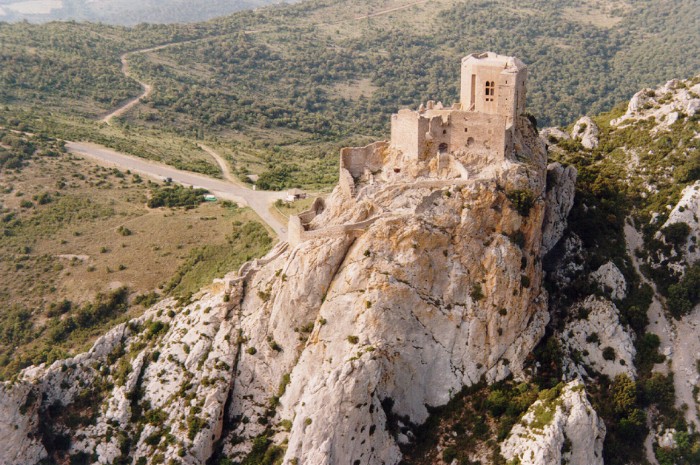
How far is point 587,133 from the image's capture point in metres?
101

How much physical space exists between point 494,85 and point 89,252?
53366 mm

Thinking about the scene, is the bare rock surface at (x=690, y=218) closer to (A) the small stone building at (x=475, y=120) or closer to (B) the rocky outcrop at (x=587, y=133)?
(B) the rocky outcrop at (x=587, y=133)

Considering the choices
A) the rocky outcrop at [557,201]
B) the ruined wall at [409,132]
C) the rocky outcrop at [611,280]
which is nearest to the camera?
the ruined wall at [409,132]

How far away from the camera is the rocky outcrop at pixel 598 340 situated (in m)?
72.1

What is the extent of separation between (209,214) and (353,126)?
96424 millimetres

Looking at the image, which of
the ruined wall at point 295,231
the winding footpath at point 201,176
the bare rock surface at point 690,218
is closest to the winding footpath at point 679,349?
the bare rock surface at point 690,218

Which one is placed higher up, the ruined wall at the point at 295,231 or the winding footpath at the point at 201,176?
the ruined wall at the point at 295,231

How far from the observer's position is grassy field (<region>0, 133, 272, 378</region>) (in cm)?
8350

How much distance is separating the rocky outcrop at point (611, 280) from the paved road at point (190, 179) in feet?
110

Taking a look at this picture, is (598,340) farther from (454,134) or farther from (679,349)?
(454,134)

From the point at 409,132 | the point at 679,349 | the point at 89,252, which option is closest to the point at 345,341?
the point at 409,132

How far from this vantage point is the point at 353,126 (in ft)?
626

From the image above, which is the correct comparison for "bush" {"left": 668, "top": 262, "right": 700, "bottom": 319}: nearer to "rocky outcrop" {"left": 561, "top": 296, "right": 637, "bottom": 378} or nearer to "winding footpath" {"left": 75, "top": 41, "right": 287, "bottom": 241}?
"rocky outcrop" {"left": 561, "top": 296, "right": 637, "bottom": 378}

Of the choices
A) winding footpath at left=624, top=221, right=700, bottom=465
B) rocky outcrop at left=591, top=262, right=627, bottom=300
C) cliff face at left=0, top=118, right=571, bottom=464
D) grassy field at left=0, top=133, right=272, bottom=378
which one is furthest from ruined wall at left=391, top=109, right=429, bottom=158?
winding footpath at left=624, top=221, right=700, bottom=465
